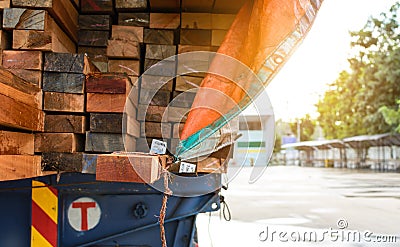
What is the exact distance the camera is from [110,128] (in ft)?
7.91

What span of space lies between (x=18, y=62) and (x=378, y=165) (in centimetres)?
3051

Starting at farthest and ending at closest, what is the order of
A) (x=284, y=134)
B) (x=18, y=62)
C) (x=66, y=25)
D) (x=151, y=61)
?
(x=284, y=134)
(x=151, y=61)
(x=66, y=25)
(x=18, y=62)

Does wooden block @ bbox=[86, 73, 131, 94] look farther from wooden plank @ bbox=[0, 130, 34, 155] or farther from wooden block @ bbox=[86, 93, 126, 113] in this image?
wooden plank @ bbox=[0, 130, 34, 155]

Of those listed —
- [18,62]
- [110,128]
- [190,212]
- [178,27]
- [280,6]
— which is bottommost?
[190,212]

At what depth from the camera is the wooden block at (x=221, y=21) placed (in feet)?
10.1

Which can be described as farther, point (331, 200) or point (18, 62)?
point (331, 200)

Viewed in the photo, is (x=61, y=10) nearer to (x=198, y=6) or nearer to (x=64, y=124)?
(x=64, y=124)

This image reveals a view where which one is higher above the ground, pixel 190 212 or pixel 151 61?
pixel 151 61

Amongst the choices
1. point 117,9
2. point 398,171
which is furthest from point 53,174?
point 398,171

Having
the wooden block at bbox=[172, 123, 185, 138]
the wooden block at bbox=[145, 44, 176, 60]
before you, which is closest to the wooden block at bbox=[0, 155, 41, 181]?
the wooden block at bbox=[172, 123, 185, 138]

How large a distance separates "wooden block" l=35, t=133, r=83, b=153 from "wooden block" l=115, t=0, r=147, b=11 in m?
1.12

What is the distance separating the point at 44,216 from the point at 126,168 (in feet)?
3.82

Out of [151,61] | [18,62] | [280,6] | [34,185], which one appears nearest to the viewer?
[280,6]

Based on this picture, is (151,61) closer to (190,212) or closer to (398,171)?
(190,212)
